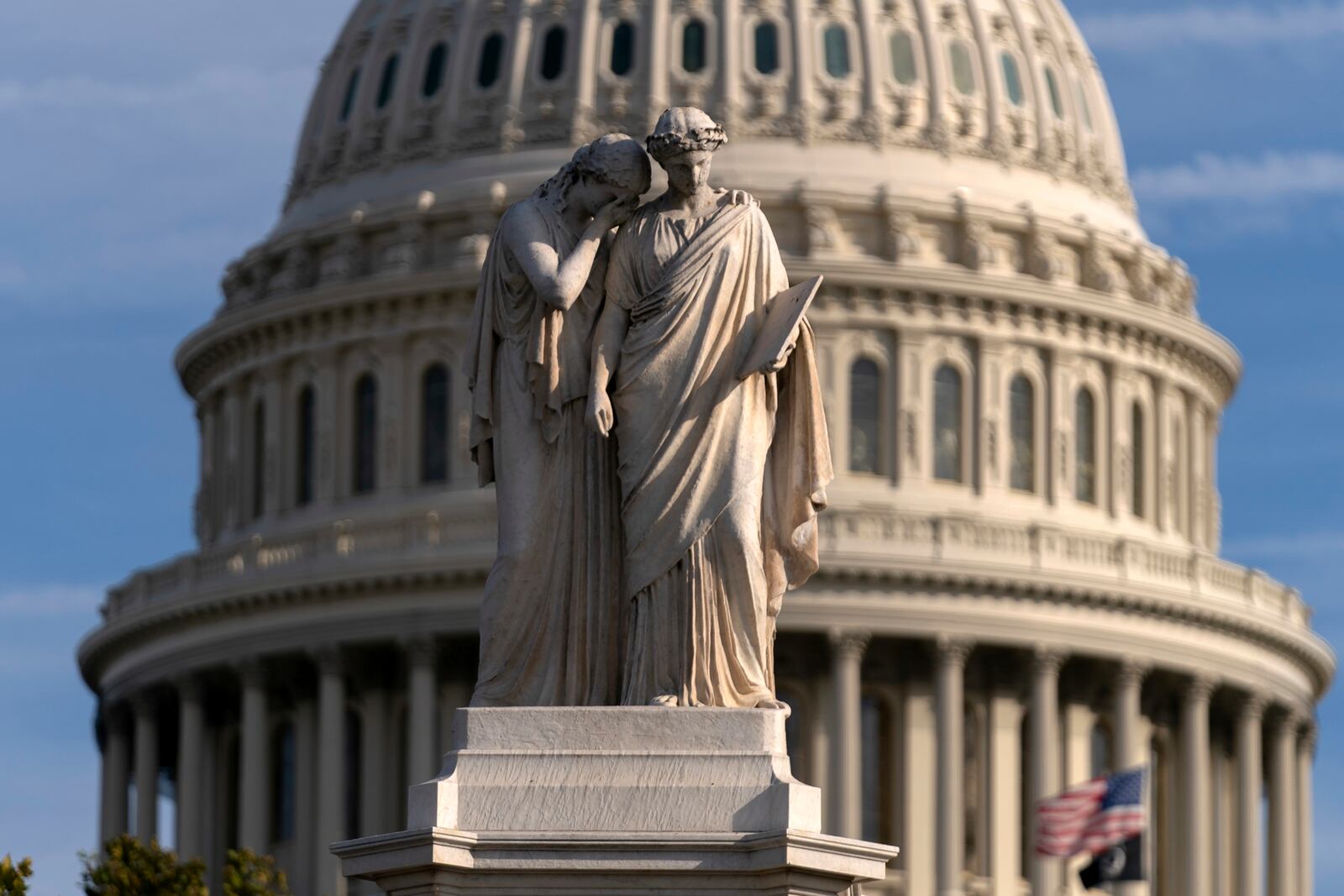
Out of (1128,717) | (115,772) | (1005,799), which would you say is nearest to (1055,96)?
(1128,717)

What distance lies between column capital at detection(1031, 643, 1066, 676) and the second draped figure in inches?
3686

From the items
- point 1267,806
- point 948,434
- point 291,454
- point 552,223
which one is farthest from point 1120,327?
point 552,223

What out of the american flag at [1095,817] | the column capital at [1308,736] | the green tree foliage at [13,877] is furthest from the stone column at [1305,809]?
the green tree foliage at [13,877]

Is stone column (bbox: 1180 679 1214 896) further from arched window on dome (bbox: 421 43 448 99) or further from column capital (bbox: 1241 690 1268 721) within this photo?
arched window on dome (bbox: 421 43 448 99)

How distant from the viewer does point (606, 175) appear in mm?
17312

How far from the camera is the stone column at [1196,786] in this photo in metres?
113

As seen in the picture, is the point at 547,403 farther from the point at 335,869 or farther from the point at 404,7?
the point at 404,7

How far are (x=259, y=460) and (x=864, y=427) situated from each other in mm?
16465

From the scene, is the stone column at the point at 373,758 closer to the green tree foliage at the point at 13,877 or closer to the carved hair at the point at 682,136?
the green tree foliage at the point at 13,877

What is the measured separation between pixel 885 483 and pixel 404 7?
19433 millimetres

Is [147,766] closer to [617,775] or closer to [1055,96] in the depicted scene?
[1055,96]

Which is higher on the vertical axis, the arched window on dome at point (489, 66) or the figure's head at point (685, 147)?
the arched window on dome at point (489, 66)

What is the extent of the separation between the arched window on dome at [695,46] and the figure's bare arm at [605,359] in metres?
99.4

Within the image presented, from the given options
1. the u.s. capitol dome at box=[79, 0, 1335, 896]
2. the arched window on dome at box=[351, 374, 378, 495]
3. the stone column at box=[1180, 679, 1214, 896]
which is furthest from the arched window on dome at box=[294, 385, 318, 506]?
the stone column at box=[1180, 679, 1214, 896]
